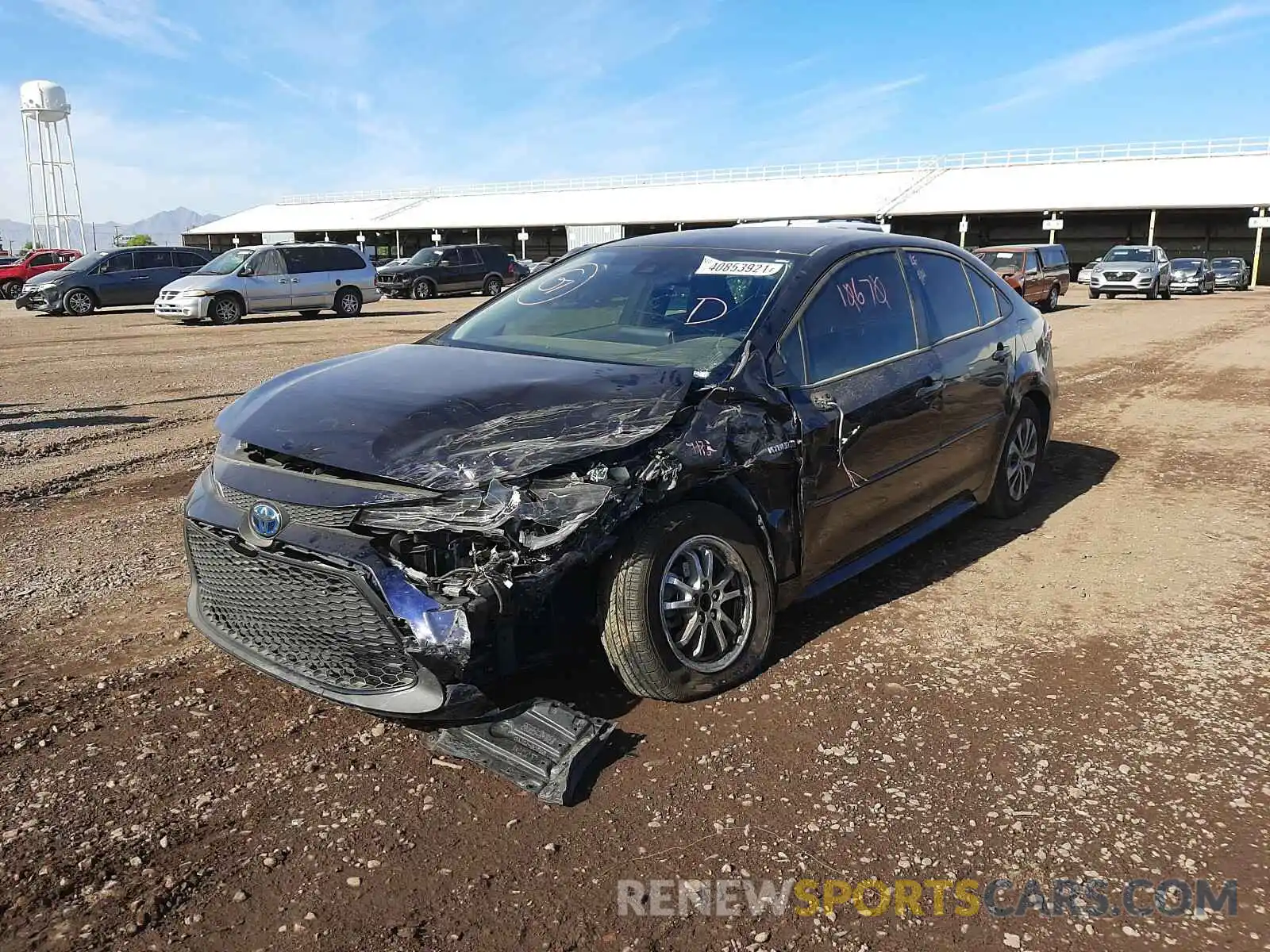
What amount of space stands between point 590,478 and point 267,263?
20.1 meters

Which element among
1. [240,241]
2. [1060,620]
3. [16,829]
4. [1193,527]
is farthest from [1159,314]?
[240,241]

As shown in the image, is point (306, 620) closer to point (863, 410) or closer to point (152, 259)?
point (863, 410)

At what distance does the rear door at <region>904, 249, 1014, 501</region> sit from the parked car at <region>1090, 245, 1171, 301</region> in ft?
91.3

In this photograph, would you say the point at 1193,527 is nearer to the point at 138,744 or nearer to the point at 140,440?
the point at 138,744

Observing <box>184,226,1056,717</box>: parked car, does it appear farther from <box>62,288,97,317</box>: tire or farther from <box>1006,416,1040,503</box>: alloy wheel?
<box>62,288,97,317</box>: tire

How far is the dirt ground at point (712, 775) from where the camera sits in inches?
95.4

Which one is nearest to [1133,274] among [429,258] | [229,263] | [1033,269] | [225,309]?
[1033,269]

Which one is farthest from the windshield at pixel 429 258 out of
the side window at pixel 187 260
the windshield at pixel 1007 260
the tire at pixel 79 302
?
the windshield at pixel 1007 260

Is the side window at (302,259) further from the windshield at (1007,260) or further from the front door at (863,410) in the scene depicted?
the front door at (863,410)

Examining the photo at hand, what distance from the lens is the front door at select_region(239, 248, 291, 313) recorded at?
67.9 ft

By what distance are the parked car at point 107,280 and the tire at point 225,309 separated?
4524 mm

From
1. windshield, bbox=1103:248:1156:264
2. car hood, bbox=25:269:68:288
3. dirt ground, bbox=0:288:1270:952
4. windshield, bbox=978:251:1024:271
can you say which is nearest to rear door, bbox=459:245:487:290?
car hood, bbox=25:269:68:288

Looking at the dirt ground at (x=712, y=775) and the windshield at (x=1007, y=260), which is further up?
the windshield at (x=1007, y=260)

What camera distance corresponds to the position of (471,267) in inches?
1206
